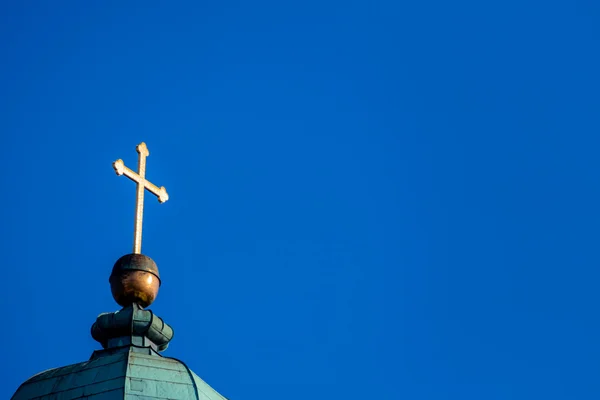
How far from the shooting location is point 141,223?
23.3 metres

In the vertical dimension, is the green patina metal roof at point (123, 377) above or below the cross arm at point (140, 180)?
below

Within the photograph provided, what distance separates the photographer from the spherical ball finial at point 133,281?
22.8 m

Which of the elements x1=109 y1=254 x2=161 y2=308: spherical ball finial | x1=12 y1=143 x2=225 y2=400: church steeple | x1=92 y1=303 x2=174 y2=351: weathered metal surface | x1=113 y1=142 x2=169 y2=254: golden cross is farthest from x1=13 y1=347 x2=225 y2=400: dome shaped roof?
x1=113 y1=142 x2=169 y2=254: golden cross

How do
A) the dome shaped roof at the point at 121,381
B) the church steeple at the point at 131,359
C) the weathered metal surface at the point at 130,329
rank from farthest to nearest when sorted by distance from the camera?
the weathered metal surface at the point at 130,329 < the church steeple at the point at 131,359 < the dome shaped roof at the point at 121,381

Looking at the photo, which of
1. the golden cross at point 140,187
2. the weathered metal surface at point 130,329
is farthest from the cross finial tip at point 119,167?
the weathered metal surface at point 130,329

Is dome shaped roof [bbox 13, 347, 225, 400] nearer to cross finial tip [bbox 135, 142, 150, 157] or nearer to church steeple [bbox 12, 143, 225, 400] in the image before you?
church steeple [bbox 12, 143, 225, 400]

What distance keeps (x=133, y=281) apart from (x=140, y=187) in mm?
1716

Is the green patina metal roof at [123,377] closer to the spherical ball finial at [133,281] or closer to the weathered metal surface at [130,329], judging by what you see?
the weathered metal surface at [130,329]

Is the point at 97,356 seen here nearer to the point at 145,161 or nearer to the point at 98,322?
the point at 98,322

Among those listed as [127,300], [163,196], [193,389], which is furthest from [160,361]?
[163,196]

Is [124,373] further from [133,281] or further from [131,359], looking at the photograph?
[133,281]

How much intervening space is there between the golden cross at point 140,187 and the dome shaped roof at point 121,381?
2.66 metres

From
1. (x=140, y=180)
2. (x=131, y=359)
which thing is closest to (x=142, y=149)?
(x=140, y=180)

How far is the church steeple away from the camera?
20156 mm
